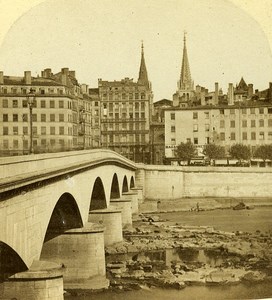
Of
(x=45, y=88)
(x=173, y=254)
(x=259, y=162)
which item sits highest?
(x=45, y=88)

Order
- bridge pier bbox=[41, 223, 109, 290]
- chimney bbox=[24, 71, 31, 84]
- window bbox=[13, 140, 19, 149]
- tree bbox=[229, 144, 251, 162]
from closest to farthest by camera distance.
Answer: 1. chimney bbox=[24, 71, 31, 84]
2. window bbox=[13, 140, 19, 149]
3. bridge pier bbox=[41, 223, 109, 290]
4. tree bbox=[229, 144, 251, 162]

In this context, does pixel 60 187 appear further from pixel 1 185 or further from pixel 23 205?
pixel 1 185

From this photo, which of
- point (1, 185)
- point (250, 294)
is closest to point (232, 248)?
point (250, 294)

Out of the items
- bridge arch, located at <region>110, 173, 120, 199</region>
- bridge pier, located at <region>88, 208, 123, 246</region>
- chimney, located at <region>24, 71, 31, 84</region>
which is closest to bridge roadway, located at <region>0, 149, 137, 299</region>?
bridge pier, located at <region>88, 208, 123, 246</region>

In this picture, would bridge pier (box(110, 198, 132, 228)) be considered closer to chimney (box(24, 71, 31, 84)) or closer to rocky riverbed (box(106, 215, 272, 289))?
rocky riverbed (box(106, 215, 272, 289))

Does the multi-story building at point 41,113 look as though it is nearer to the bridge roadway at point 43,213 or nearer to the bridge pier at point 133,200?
the bridge roadway at point 43,213

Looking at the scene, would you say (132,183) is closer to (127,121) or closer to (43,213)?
(127,121)

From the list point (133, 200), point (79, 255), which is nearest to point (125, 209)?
point (133, 200)
